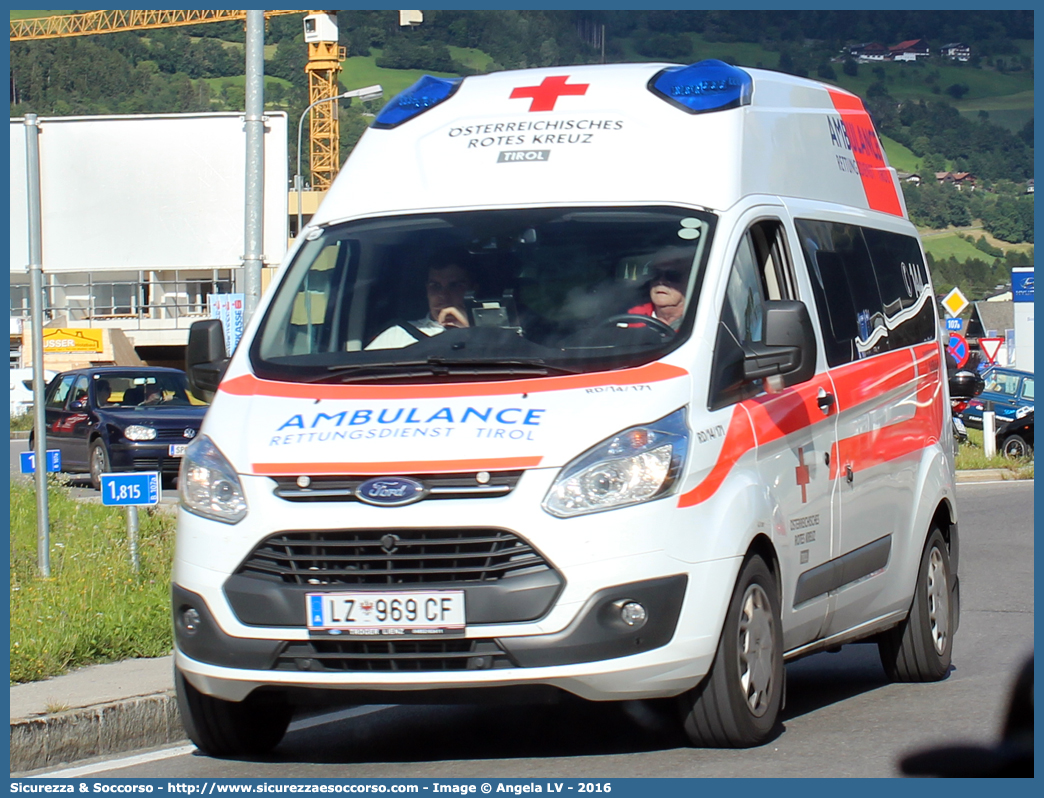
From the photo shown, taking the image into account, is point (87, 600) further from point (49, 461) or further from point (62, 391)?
point (62, 391)

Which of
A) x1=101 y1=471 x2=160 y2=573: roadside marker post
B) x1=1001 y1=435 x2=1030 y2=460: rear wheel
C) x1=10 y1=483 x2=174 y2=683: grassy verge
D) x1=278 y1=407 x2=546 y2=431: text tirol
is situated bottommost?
x1=1001 y1=435 x2=1030 y2=460: rear wheel

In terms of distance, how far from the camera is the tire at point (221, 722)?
6.26 m

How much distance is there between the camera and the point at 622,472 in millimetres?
5645

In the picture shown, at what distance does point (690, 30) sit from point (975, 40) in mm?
51252

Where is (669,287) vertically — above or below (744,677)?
above

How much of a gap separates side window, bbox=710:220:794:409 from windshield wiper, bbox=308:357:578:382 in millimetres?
599

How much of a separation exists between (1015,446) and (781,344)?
30.0 meters

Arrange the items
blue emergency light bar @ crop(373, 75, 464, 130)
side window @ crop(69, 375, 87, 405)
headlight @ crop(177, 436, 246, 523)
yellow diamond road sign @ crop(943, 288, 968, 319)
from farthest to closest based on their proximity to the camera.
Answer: yellow diamond road sign @ crop(943, 288, 968, 319) < side window @ crop(69, 375, 87, 405) < blue emergency light bar @ crop(373, 75, 464, 130) < headlight @ crop(177, 436, 246, 523)

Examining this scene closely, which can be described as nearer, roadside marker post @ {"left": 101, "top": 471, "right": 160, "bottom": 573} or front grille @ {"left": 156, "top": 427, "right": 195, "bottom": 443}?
roadside marker post @ {"left": 101, "top": 471, "right": 160, "bottom": 573}

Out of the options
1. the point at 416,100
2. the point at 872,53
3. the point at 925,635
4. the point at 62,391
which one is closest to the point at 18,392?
the point at 62,391

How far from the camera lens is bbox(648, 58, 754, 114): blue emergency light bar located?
699 cm

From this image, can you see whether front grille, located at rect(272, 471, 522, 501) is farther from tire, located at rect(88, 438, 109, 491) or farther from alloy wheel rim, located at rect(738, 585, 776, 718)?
tire, located at rect(88, 438, 109, 491)

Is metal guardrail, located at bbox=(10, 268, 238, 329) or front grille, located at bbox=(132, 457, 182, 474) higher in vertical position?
front grille, located at bbox=(132, 457, 182, 474)

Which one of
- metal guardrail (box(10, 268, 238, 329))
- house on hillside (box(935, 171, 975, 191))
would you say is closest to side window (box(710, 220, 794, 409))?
metal guardrail (box(10, 268, 238, 329))
